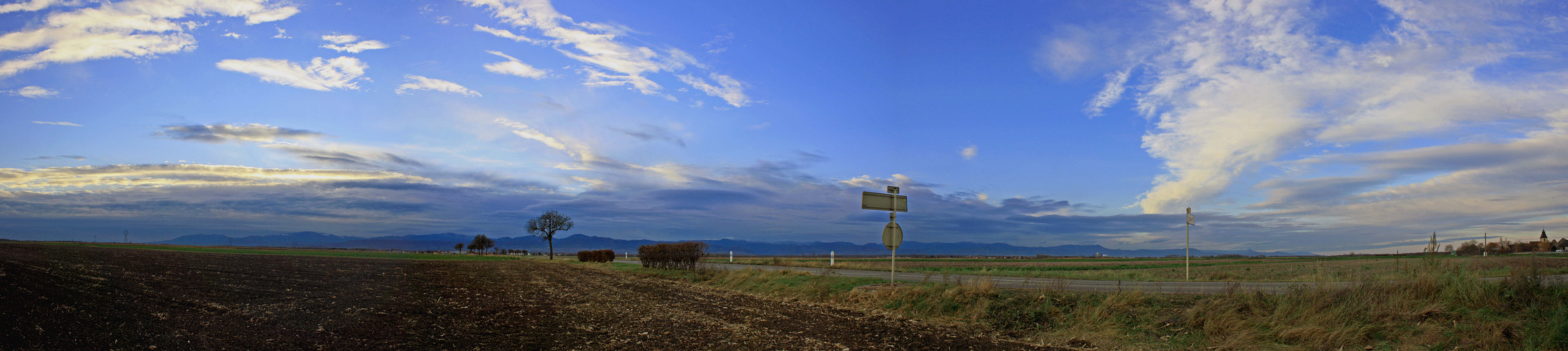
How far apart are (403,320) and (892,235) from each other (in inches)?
405

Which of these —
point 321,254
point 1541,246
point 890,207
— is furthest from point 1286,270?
point 321,254

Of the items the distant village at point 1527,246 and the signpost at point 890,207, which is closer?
the signpost at point 890,207

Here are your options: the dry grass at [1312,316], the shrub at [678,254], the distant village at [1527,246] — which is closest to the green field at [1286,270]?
the dry grass at [1312,316]

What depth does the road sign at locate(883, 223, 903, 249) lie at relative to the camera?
15.4m

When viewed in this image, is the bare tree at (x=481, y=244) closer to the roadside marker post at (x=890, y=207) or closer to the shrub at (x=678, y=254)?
the shrub at (x=678, y=254)

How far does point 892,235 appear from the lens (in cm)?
1550

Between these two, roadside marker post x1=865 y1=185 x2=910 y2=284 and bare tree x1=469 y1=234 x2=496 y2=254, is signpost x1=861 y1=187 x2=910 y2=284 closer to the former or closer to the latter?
roadside marker post x1=865 y1=185 x2=910 y2=284

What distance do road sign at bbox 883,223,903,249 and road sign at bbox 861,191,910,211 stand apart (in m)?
0.42

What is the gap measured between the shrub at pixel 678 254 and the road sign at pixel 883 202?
12.8 meters

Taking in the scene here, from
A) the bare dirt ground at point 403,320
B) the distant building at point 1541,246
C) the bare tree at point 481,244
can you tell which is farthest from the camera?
the bare tree at point 481,244

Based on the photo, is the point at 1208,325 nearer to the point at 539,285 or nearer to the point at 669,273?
the point at 539,285

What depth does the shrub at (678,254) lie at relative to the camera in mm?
27406

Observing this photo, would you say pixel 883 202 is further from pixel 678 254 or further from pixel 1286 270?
pixel 1286 270

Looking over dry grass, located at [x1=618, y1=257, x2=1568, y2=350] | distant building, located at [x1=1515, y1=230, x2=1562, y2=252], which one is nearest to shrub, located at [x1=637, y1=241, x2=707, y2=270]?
dry grass, located at [x1=618, y1=257, x2=1568, y2=350]
